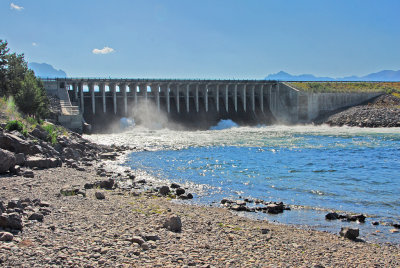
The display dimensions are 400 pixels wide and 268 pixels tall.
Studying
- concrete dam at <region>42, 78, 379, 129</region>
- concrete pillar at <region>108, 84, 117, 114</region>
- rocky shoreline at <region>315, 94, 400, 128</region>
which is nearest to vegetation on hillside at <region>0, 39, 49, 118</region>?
concrete dam at <region>42, 78, 379, 129</region>

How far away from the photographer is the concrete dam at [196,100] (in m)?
67.4

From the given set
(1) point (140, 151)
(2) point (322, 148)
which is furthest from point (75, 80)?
(2) point (322, 148)

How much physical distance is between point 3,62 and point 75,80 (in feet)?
61.6

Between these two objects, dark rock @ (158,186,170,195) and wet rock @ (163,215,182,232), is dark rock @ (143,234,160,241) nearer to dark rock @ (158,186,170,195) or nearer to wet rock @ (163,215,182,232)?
wet rock @ (163,215,182,232)

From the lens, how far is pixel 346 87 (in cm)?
9069

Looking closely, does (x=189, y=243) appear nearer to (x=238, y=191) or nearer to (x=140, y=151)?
(x=238, y=191)

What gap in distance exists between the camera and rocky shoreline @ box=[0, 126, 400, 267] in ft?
30.3

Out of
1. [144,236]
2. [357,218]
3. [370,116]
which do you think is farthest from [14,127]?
→ [370,116]

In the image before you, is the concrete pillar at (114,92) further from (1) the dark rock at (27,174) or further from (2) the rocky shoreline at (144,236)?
(2) the rocky shoreline at (144,236)

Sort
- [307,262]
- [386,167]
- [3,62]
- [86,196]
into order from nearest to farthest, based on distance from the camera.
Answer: [307,262], [86,196], [386,167], [3,62]

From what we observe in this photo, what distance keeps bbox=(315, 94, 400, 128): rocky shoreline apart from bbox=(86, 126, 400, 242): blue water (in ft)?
64.1

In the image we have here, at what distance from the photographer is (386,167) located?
3092 cm

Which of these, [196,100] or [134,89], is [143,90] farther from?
[196,100]

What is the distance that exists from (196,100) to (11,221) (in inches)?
2639
